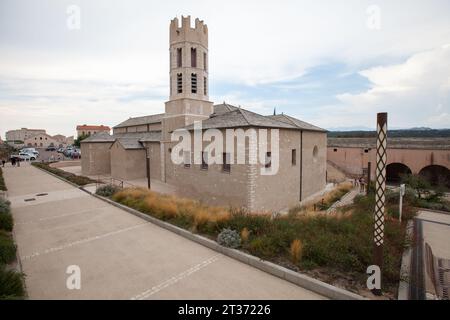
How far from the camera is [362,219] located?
9.18 m

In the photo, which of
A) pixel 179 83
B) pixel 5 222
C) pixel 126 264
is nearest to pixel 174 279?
pixel 126 264

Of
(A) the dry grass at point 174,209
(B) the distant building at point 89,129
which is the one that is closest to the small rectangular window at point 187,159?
(A) the dry grass at point 174,209

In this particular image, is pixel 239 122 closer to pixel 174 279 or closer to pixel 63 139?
pixel 174 279

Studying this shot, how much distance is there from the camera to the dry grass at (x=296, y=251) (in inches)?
252

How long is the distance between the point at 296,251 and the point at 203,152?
10.4 m

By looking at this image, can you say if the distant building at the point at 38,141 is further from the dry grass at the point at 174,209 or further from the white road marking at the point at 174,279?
the white road marking at the point at 174,279

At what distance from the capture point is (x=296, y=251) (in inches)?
255

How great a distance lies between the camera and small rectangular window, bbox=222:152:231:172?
14.5m

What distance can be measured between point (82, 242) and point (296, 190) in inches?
531

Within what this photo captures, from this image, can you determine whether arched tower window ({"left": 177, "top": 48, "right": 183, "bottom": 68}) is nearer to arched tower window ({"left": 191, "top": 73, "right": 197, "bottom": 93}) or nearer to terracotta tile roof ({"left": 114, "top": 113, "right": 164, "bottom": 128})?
arched tower window ({"left": 191, "top": 73, "right": 197, "bottom": 93})

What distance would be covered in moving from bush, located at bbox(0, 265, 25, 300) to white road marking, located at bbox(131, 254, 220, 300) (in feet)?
7.42
